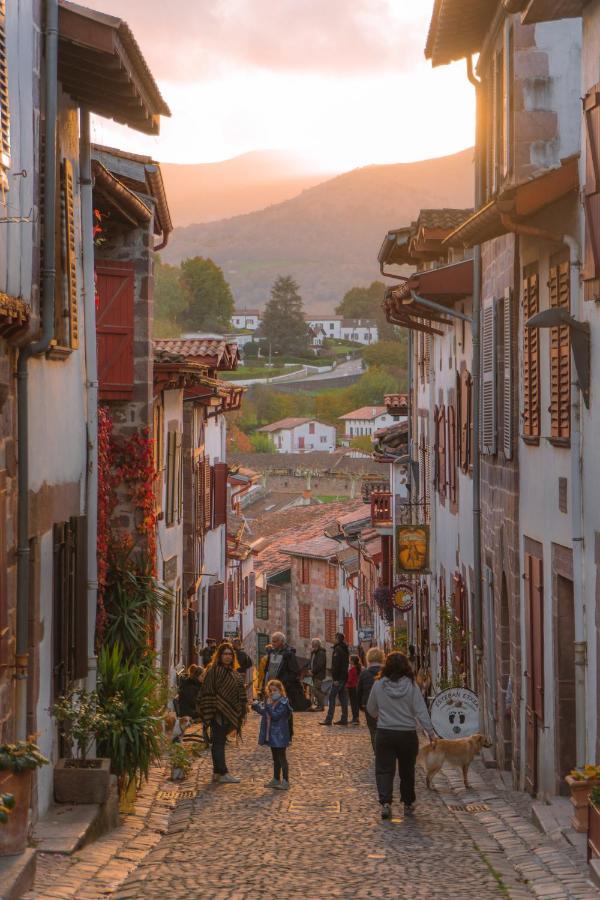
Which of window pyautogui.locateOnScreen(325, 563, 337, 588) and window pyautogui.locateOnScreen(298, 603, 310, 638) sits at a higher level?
window pyautogui.locateOnScreen(325, 563, 337, 588)

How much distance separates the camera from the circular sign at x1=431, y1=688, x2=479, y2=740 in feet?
49.6

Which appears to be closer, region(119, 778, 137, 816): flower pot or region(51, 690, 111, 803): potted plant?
region(51, 690, 111, 803): potted plant

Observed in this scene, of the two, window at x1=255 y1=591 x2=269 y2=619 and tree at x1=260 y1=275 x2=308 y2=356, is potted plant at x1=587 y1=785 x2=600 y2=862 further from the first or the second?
tree at x1=260 y1=275 x2=308 y2=356

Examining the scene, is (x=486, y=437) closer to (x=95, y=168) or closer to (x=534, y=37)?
(x=534, y=37)

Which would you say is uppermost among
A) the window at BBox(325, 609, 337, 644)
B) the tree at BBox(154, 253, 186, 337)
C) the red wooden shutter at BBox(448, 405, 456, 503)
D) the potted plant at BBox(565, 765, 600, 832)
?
the tree at BBox(154, 253, 186, 337)

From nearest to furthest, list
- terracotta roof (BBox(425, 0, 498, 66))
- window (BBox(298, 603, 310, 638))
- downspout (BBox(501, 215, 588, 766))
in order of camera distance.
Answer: downspout (BBox(501, 215, 588, 766)) < terracotta roof (BBox(425, 0, 498, 66)) < window (BBox(298, 603, 310, 638))

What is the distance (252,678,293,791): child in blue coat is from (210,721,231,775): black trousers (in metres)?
0.53

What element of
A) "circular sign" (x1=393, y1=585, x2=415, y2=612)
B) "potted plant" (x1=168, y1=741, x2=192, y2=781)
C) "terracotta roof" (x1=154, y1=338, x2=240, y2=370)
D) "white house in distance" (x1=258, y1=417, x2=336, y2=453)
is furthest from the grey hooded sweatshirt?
"white house in distance" (x1=258, y1=417, x2=336, y2=453)

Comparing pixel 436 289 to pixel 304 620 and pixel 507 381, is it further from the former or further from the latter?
pixel 304 620

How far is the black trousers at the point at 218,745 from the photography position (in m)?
15.5

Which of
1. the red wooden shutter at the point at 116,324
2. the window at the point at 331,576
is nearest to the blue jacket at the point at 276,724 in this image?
the red wooden shutter at the point at 116,324

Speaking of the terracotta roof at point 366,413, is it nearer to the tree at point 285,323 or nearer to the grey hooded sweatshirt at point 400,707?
the tree at point 285,323

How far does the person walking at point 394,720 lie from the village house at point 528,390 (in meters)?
1.30

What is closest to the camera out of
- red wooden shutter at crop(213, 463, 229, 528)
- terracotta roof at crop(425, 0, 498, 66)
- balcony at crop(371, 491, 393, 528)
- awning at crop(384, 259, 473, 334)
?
terracotta roof at crop(425, 0, 498, 66)
